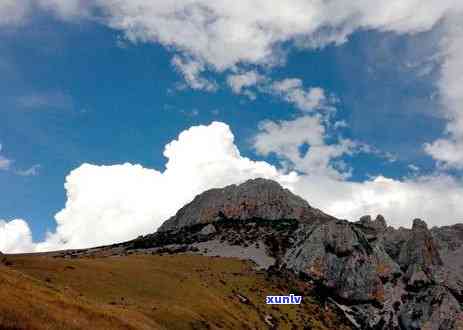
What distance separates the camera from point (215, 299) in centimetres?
8256

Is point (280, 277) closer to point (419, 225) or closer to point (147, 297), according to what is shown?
point (419, 225)

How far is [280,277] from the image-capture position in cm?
13550

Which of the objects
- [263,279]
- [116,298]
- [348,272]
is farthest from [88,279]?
[348,272]

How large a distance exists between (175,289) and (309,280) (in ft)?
236

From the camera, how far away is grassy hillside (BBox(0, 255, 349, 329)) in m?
31.9

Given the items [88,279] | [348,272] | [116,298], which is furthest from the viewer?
[348,272]

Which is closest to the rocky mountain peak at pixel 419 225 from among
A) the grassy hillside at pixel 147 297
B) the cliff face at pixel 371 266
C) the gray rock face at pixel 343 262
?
the cliff face at pixel 371 266

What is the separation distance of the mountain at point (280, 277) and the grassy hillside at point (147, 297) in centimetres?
34

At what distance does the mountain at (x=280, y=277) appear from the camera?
217 ft

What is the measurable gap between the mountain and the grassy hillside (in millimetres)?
344

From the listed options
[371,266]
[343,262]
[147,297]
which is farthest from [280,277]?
[147,297]

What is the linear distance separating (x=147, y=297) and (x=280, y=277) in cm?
7407

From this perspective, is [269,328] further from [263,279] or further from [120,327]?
[120,327]

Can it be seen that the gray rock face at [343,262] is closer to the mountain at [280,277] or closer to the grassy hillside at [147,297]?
the mountain at [280,277]
